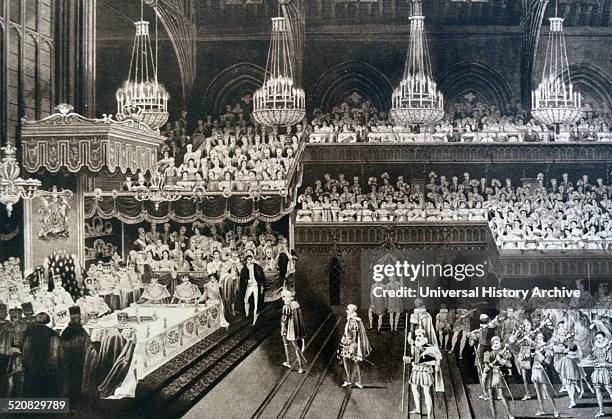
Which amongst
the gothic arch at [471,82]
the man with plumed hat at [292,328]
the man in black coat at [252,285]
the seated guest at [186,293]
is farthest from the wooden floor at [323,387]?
the gothic arch at [471,82]

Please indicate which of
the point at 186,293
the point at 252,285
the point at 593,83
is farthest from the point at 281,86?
the point at 593,83

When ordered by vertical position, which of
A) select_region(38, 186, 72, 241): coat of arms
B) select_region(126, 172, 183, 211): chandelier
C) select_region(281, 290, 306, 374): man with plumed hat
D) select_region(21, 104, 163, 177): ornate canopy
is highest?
select_region(21, 104, 163, 177): ornate canopy

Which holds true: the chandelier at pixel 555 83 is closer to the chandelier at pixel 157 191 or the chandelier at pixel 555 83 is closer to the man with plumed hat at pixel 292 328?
the man with plumed hat at pixel 292 328

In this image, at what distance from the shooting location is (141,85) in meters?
9.76

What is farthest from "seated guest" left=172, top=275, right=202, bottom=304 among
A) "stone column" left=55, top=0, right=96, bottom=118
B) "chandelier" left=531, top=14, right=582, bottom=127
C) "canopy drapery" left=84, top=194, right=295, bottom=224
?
"chandelier" left=531, top=14, right=582, bottom=127

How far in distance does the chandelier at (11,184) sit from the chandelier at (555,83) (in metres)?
6.62

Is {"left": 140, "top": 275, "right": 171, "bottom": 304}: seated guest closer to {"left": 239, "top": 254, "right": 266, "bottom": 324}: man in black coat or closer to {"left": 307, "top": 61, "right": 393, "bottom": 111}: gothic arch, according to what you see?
{"left": 239, "top": 254, "right": 266, "bottom": 324}: man in black coat

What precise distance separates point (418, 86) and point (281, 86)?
69.5 inches

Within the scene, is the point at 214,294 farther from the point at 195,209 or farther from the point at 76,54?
the point at 76,54

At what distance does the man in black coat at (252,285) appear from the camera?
964 cm

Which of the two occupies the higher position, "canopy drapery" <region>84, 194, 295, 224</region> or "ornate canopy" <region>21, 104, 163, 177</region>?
"ornate canopy" <region>21, 104, 163, 177</region>

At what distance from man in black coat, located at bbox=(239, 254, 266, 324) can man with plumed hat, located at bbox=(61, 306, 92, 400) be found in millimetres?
2041

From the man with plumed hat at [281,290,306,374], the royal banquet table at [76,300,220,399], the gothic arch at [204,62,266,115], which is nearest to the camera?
the royal banquet table at [76,300,220,399]

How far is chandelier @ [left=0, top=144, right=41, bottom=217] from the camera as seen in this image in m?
9.64
